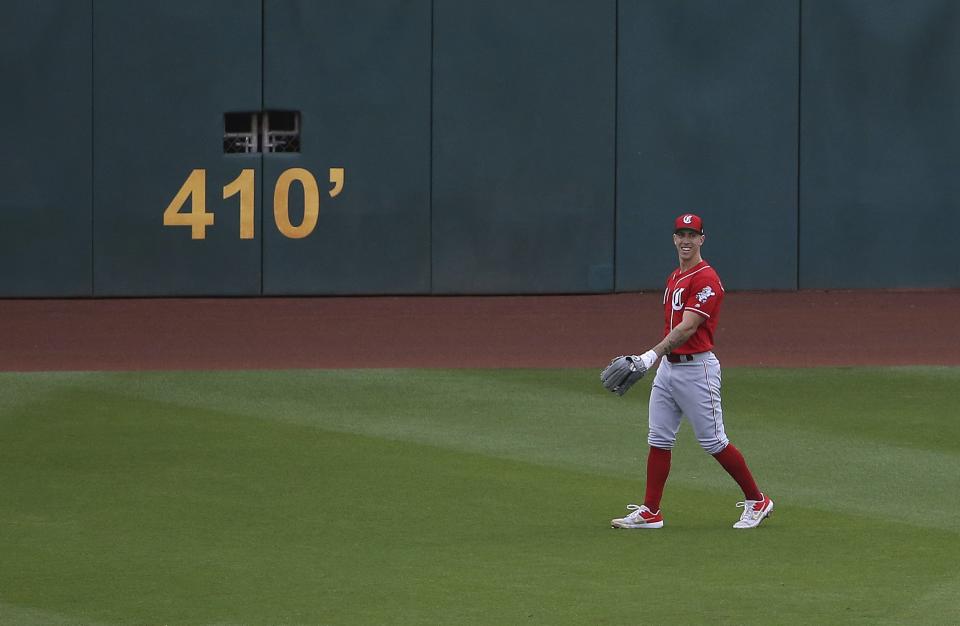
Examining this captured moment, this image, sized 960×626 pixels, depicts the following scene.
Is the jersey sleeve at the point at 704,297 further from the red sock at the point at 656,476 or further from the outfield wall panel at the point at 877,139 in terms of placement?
the outfield wall panel at the point at 877,139

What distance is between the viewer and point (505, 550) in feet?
26.2

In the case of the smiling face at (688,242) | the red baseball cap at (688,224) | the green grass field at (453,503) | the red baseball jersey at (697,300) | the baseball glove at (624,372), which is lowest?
the green grass field at (453,503)

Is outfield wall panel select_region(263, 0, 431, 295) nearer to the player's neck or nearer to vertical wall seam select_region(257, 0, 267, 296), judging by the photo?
vertical wall seam select_region(257, 0, 267, 296)

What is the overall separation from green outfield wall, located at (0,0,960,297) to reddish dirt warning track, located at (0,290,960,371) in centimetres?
57

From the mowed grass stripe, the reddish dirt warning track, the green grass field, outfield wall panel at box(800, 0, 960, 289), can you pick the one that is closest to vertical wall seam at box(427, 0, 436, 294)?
the reddish dirt warning track

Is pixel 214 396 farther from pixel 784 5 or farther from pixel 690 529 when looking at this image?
pixel 784 5

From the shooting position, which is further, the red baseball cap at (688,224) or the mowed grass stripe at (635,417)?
the mowed grass stripe at (635,417)

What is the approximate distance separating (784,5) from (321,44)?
6321 mm

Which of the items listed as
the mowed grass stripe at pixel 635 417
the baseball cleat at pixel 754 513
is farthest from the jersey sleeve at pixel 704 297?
the mowed grass stripe at pixel 635 417

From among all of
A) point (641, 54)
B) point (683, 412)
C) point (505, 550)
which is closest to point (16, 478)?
point (505, 550)

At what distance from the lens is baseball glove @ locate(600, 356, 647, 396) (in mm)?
8367

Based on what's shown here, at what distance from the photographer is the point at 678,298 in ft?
28.0

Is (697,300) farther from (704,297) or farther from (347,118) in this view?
(347,118)

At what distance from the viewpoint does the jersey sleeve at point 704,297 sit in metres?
8.41
